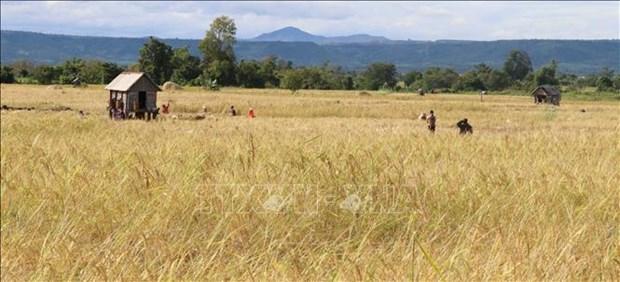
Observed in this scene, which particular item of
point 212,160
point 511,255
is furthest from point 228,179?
point 511,255

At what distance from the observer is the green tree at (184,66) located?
6430 millimetres

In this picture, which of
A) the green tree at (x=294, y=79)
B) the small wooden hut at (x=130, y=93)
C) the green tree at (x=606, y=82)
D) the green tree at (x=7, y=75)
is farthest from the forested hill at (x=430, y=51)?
the green tree at (x=294, y=79)

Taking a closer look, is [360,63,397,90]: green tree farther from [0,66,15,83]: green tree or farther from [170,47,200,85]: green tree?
[170,47,200,85]: green tree

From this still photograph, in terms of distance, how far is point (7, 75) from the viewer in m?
12.9

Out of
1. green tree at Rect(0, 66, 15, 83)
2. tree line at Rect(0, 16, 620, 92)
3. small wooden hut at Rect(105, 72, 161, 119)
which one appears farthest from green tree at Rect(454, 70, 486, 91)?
green tree at Rect(0, 66, 15, 83)

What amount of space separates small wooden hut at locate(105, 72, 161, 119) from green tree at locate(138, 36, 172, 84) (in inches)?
7.7

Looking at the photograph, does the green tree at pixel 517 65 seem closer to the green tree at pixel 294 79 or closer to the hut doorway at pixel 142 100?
the hut doorway at pixel 142 100

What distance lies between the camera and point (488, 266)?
2.32 m

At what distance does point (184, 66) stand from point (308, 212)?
3677 millimetres

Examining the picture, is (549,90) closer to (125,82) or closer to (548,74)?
(548,74)

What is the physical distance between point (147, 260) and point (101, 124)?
524cm

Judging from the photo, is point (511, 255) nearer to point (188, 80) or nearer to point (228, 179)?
point (228, 179)

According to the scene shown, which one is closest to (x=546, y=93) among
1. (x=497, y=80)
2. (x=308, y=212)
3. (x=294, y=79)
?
(x=497, y=80)

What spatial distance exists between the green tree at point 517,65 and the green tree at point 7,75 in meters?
8.67
